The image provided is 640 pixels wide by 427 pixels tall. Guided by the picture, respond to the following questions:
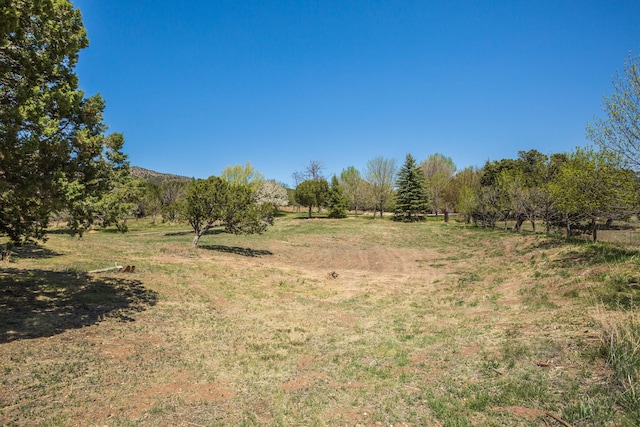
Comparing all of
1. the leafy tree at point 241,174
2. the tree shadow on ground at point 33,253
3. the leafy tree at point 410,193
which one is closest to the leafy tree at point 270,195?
the leafy tree at point 241,174

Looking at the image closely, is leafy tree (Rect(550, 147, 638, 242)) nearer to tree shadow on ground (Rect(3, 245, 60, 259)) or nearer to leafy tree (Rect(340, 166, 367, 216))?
tree shadow on ground (Rect(3, 245, 60, 259))

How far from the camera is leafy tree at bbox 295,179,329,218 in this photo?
208 ft

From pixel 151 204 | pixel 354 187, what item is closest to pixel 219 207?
pixel 151 204

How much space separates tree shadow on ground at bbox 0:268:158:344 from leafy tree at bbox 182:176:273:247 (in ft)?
33.9

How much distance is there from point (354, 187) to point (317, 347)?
218 ft

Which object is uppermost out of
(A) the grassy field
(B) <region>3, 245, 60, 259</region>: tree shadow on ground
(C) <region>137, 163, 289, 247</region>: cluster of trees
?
(C) <region>137, 163, 289, 247</region>: cluster of trees

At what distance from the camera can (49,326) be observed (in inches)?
310

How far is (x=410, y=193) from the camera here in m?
57.6

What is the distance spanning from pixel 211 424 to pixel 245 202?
66.0 feet

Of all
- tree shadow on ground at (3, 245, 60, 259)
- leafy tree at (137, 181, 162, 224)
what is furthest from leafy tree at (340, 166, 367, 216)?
tree shadow on ground at (3, 245, 60, 259)

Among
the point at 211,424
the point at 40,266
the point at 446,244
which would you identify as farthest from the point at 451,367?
the point at 446,244

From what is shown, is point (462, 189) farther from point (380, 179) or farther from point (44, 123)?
point (44, 123)

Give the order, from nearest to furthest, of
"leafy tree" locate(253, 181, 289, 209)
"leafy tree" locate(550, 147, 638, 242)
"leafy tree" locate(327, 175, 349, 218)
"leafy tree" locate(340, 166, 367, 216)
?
"leafy tree" locate(550, 147, 638, 242) < "leafy tree" locate(327, 175, 349, 218) < "leafy tree" locate(253, 181, 289, 209) < "leafy tree" locate(340, 166, 367, 216)

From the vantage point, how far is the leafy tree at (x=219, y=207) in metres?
23.1
